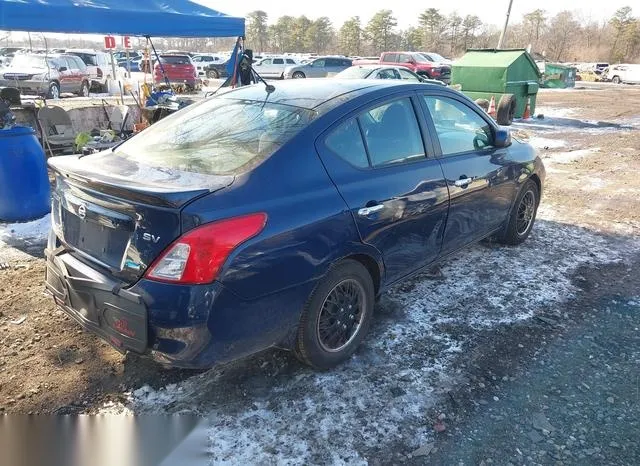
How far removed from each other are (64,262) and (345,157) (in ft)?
5.41

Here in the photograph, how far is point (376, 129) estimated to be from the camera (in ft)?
10.6

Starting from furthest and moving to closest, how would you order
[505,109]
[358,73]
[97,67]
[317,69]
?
[317,69]
[97,67]
[358,73]
[505,109]

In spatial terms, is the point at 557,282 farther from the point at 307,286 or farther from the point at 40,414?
the point at 40,414

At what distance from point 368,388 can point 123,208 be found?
1.64 metres

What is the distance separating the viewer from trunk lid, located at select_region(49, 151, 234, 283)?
90.4 inches

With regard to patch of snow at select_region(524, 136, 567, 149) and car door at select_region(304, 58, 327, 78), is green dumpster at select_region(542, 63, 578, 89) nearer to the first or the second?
car door at select_region(304, 58, 327, 78)

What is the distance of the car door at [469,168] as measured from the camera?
368cm

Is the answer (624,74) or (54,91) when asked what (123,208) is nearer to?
(54,91)

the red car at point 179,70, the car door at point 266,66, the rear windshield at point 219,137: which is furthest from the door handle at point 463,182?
the car door at point 266,66

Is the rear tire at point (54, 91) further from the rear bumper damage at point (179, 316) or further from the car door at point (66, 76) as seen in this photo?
the rear bumper damage at point (179, 316)

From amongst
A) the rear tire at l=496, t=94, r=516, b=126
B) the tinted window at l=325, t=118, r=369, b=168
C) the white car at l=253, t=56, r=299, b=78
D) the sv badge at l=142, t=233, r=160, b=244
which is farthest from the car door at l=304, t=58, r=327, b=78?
the sv badge at l=142, t=233, r=160, b=244

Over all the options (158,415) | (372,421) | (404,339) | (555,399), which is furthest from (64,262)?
(555,399)

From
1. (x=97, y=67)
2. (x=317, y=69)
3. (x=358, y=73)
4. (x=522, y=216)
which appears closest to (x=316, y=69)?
(x=317, y=69)

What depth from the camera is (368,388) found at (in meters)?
2.88
